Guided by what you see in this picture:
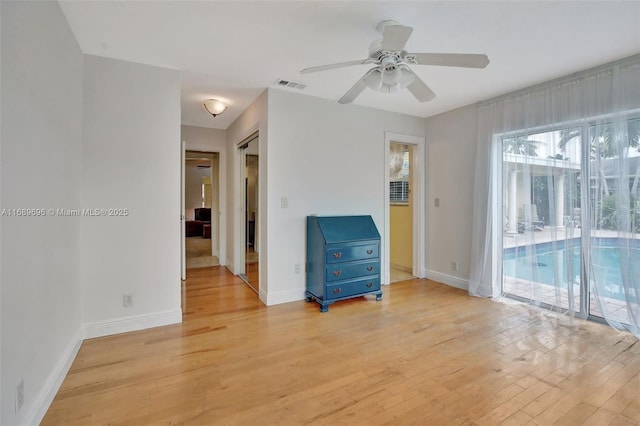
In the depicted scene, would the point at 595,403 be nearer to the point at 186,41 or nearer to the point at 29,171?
the point at 29,171

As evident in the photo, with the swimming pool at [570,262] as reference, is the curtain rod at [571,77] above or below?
above

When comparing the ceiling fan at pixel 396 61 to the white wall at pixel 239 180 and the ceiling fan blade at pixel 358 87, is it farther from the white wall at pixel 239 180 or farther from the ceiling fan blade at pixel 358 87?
the white wall at pixel 239 180

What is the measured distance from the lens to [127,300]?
2.68 meters

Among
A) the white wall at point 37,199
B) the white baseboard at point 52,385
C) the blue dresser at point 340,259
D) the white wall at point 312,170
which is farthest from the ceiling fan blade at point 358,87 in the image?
the white baseboard at point 52,385

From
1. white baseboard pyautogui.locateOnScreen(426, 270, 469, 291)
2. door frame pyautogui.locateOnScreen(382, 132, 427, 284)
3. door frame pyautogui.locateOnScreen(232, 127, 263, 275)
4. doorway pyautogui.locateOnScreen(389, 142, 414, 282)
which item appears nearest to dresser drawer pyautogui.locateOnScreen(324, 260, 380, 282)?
door frame pyautogui.locateOnScreen(382, 132, 427, 284)

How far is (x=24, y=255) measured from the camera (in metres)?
1.48

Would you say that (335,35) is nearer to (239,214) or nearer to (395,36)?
(395,36)

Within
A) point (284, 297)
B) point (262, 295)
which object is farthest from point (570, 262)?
point (262, 295)

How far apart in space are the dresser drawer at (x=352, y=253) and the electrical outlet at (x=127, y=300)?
190 cm

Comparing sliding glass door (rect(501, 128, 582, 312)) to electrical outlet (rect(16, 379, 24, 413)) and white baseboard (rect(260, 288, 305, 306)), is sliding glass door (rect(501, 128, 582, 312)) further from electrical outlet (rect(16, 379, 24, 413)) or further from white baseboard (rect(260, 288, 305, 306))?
electrical outlet (rect(16, 379, 24, 413))

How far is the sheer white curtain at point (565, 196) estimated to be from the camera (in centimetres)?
258

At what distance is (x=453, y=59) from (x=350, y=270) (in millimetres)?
2281

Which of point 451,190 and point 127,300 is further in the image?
point 451,190

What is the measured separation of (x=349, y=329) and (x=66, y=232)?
2.39 m
